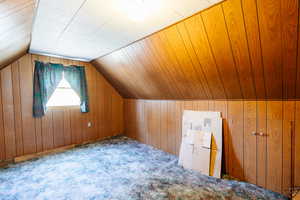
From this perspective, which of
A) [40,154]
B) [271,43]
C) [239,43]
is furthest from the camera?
[40,154]

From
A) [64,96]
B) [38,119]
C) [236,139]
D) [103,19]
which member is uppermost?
[103,19]

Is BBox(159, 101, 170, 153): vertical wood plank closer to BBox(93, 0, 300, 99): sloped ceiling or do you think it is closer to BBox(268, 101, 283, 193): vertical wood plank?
BBox(93, 0, 300, 99): sloped ceiling

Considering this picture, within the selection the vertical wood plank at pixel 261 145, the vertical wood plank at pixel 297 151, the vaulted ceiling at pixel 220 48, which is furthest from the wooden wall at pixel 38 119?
the vertical wood plank at pixel 297 151

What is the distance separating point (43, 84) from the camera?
3281 mm

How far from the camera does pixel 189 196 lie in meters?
1.92

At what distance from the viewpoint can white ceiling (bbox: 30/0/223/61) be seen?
1.52 m

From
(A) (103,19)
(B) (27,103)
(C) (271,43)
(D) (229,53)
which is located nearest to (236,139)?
(D) (229,53)

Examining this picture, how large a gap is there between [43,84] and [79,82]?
769 mm

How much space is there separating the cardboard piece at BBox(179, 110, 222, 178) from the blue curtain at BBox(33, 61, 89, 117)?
282 cm

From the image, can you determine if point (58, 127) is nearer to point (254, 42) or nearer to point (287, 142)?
point (254, 42)

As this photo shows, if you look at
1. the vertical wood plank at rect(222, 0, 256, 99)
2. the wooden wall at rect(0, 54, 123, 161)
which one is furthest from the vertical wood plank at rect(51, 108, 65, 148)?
the vertical wood plank at rect(222, 0, 256, 99)

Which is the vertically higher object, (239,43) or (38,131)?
(239,43)

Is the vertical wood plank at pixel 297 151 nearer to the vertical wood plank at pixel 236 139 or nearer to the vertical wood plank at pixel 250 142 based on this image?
the vertical wood plank at pixel 250 142

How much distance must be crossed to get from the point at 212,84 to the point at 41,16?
241 centimetres
